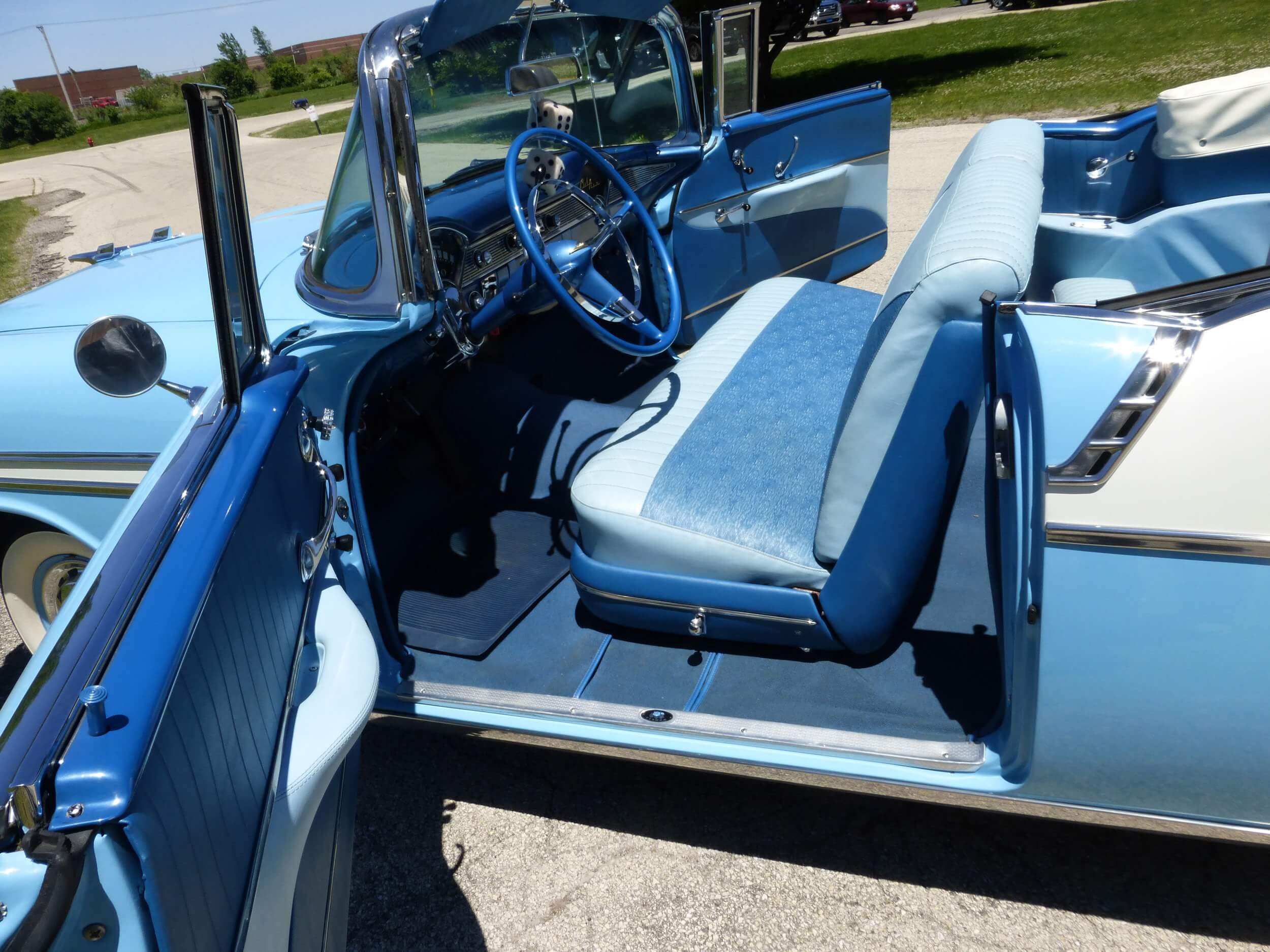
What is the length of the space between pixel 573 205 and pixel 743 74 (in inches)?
54.5

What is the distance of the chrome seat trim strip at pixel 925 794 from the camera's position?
1.59 metres

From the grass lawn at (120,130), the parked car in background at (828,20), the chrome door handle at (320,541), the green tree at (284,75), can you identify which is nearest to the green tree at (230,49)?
the chrome door handle at (320,541)

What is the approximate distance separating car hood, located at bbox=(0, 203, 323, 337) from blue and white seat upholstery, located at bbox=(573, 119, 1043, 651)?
2.97 feet

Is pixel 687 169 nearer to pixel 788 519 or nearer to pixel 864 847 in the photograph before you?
pixel 788 519

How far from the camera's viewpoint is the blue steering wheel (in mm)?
2137

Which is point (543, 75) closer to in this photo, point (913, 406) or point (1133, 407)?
point (913, 406)

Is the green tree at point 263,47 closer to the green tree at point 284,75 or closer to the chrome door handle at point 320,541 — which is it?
the green tree at point 284,75

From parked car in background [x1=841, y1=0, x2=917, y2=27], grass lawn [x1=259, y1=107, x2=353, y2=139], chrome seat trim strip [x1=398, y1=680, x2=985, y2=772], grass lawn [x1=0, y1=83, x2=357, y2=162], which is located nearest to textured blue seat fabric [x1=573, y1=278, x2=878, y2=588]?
chrome seat trim strip [x1=398, y1=680, x2=985, y2=772]

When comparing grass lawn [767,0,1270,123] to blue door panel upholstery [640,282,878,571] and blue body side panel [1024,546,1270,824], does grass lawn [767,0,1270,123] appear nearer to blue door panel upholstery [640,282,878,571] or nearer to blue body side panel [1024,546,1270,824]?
blue door panel upholstery [640,282,878,571]

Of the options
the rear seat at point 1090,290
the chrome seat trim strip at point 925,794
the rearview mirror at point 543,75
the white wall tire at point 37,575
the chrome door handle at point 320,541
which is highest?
the rearview mirror at point 543,75

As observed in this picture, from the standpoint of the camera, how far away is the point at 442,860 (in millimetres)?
2201

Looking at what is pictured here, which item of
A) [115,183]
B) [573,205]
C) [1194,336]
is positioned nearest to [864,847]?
[1194,336]

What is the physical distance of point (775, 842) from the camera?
2117 millimetres

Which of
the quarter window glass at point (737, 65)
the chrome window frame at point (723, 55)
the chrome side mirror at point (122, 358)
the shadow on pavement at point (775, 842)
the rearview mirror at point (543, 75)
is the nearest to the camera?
the chrome side mirror at point (122, 358)
